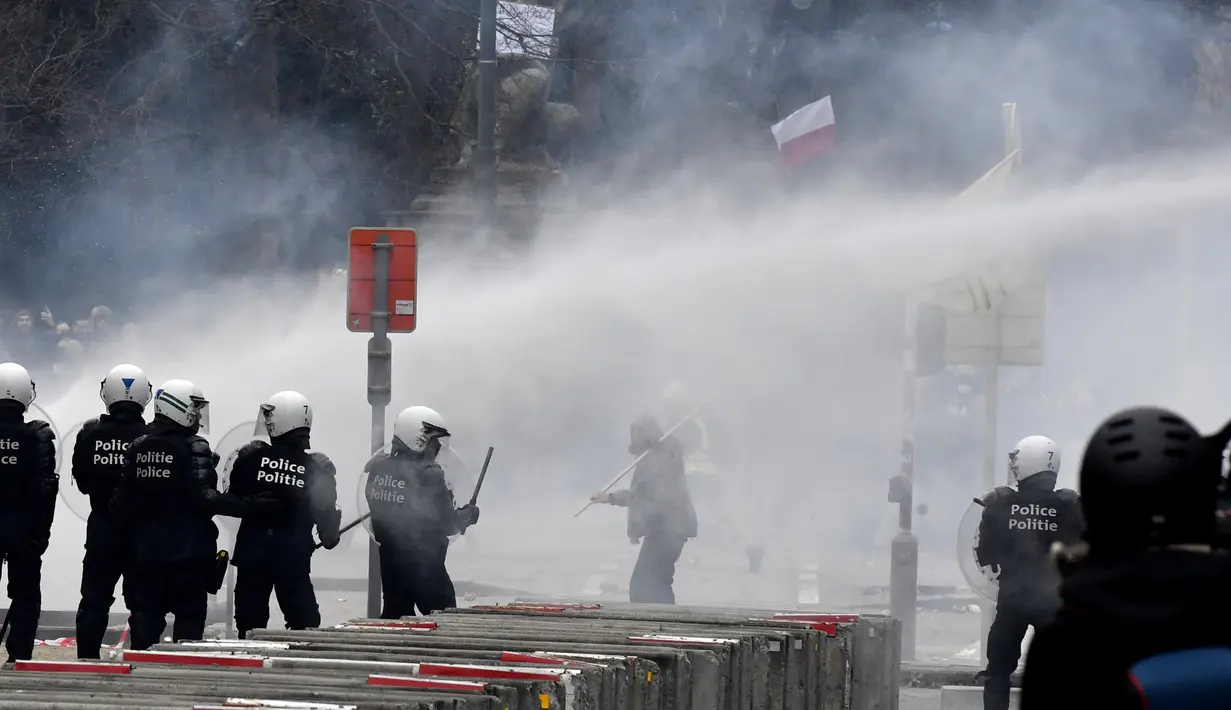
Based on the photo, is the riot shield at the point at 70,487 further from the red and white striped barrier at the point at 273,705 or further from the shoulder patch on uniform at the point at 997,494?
the red and white striped barrier at the point at 273,705

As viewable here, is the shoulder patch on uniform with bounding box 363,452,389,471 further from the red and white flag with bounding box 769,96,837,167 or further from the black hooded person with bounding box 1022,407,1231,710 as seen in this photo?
the red and white flag with bounding box 769,96,837,167

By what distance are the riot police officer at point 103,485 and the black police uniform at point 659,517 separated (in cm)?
349

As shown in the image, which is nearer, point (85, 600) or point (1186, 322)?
point (85, 600)

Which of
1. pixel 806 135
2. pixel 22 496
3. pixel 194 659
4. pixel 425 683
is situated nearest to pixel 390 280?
pixel 22 496

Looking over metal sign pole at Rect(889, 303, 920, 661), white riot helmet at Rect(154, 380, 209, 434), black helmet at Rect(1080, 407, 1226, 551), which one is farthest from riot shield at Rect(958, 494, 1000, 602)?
black helmet at Rect(1080, 407, 1226, 551)

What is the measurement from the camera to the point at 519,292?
612 inches

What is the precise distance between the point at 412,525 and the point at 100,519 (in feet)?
4.67

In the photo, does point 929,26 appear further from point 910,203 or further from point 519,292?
point 519,292

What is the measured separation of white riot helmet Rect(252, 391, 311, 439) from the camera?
831cm

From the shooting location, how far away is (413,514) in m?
8.73

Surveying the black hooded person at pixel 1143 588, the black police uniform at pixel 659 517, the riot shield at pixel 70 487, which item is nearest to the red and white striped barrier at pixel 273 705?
the black hooded person at pixel 1143 588

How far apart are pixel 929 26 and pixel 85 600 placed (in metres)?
15.9

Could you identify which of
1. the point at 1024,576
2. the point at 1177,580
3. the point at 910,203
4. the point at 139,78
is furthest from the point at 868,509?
the point at 1177,580

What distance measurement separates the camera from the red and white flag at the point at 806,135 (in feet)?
54.3
